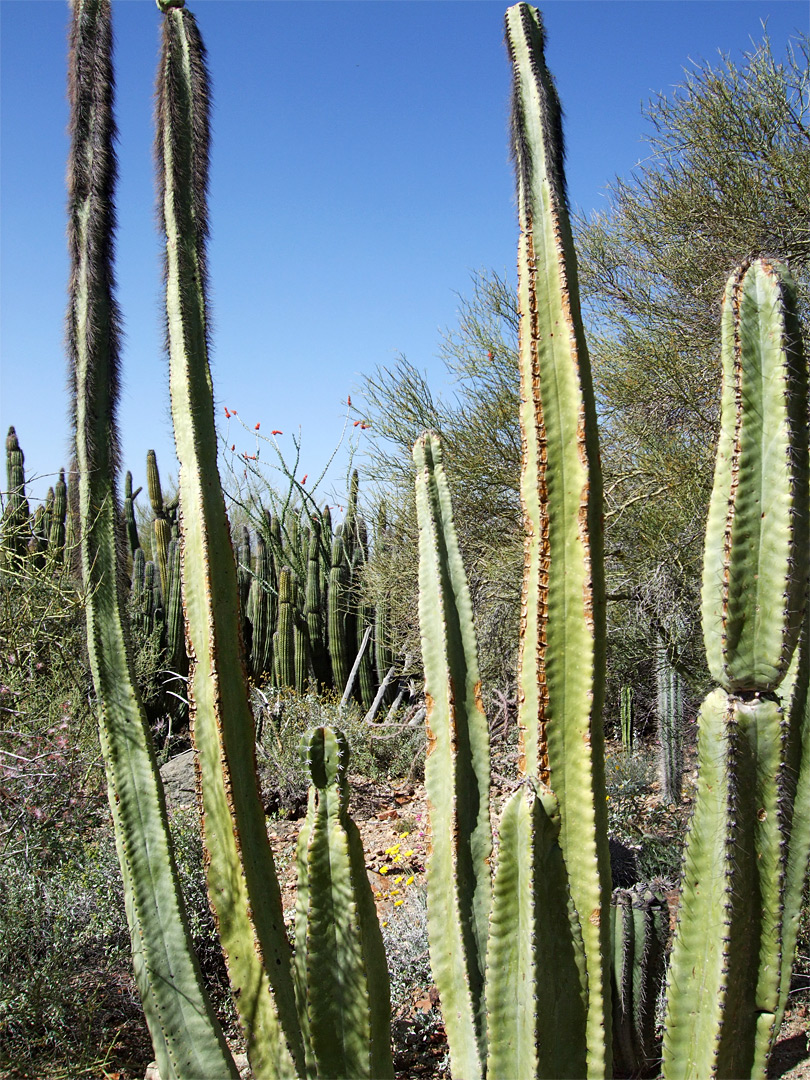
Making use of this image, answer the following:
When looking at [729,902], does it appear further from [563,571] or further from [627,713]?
[627,713]

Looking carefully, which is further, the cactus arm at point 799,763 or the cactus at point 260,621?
the cactus at point 260,621

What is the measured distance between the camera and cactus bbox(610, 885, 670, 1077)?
3.45 meters

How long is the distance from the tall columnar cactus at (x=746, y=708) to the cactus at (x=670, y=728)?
5.85 m

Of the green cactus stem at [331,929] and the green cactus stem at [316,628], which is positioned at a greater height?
the green cactus stem at [316,628]

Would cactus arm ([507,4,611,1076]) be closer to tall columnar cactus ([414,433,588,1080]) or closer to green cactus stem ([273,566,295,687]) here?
tall columnar cactus ([414,433,588,1080])

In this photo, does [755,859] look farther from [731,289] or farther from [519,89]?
[519,89]

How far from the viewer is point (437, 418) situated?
1059 cm

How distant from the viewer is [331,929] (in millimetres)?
1851

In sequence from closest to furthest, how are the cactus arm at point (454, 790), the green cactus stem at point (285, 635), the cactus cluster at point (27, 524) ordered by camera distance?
the cactus arm at point (454, 790)
the cactus cluster at point (27, 524)
the green cactus stem at point (285, 635)

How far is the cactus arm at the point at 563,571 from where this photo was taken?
198 cm

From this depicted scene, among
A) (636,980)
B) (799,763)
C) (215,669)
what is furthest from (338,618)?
(799,763)

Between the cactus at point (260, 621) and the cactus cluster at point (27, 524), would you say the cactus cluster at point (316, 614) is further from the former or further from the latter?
the cactus cluster at point (27, 524)

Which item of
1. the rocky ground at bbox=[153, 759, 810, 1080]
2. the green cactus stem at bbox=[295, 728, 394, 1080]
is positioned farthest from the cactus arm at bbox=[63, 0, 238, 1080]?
the rocky ground at bbox=[153, 759, 810, 1080]

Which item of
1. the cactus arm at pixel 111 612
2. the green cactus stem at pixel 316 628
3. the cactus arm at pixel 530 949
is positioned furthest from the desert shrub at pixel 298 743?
the cactus arm at pixel 530 949
